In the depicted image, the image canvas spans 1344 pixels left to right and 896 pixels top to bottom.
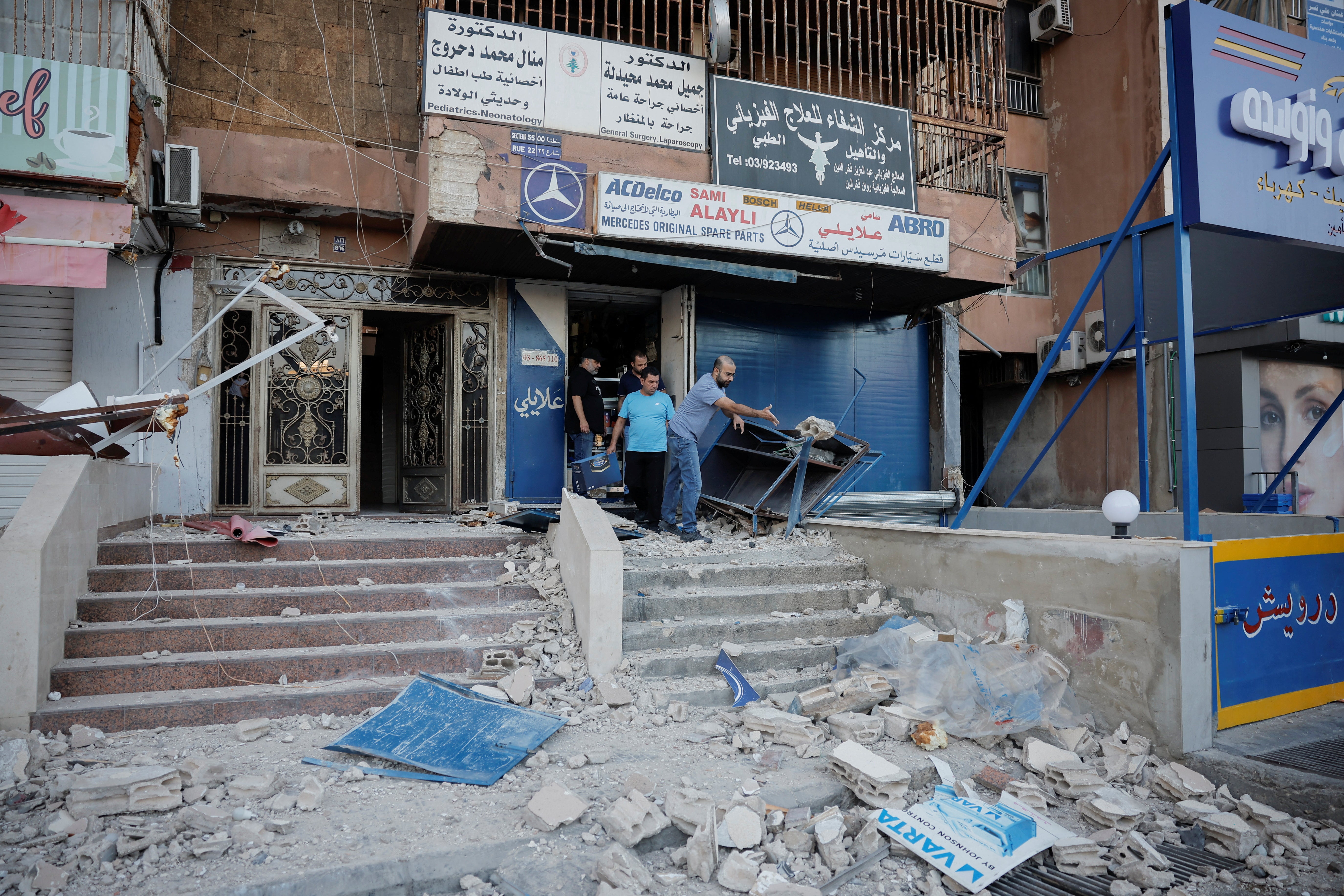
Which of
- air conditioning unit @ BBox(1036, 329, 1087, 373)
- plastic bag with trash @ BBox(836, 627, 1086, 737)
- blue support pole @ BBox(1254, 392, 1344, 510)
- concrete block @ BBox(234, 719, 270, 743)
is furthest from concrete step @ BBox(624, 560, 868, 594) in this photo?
air conditioning unit @ BBox(1036, 329, 1087, 373)

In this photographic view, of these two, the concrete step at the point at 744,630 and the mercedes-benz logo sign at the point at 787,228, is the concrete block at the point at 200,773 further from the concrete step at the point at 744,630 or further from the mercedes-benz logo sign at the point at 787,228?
the mercedes-benz logo sign at the point at 787,228

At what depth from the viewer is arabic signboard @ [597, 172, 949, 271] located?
811 centimetres

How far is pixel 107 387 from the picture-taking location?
8.21 metres

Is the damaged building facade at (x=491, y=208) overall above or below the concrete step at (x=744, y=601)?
above

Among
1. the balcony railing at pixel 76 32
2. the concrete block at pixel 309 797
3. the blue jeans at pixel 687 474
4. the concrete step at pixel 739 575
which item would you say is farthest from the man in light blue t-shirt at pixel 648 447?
the balcony railing at pixel 76 32

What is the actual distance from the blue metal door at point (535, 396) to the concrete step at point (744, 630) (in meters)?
4.07

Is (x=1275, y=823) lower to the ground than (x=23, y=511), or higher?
lower

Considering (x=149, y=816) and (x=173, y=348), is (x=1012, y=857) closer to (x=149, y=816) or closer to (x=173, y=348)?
(x=149, y=816)

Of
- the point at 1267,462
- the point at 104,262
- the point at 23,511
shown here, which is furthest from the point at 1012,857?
the point at 1267,462

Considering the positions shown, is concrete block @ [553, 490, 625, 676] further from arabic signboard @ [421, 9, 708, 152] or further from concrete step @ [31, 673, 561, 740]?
arabic signboard @ [421, 9, 708, 152]

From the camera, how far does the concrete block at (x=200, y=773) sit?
361 centimetres

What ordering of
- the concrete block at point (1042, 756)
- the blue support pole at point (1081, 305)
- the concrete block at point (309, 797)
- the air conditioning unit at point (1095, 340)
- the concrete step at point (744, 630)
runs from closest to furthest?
the concrete block at point (309, 797), the concrete block at point (1042, 756), the blue support pole at point (1081, 305), the concrete step at point (744, 630), the air conditioning unit at point (1095, 340)

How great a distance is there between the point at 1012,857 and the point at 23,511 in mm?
5555

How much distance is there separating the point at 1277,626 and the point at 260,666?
6142mm
